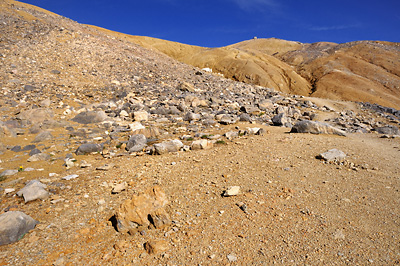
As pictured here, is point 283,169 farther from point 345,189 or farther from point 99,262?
point 99,262

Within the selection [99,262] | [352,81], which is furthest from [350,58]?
[99,262]

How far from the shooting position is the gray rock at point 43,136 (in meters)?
8.02

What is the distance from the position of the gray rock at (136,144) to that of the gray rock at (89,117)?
3534mm

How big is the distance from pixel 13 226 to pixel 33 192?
1139 millimetres

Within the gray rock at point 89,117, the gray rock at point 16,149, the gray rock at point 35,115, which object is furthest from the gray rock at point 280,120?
the gray rock at point 35,115

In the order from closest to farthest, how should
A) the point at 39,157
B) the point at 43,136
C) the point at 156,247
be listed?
the point at 156,247, the point at 39,157, the point at 43,136

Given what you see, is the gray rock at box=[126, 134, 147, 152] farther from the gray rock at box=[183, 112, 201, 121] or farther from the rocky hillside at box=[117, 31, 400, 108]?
the rocky hillside at box=[117, 31, 400, 108]

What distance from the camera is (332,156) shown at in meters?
6.29

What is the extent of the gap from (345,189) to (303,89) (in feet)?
136

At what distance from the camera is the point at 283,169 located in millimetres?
5840

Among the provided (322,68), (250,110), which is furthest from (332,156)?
(322,68)

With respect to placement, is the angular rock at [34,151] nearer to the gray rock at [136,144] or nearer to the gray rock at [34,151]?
the gray rock at [34,151]

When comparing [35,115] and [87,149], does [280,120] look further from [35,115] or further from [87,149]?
[35,115]

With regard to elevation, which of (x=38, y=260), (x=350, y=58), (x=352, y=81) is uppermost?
(x=350, y=58)
